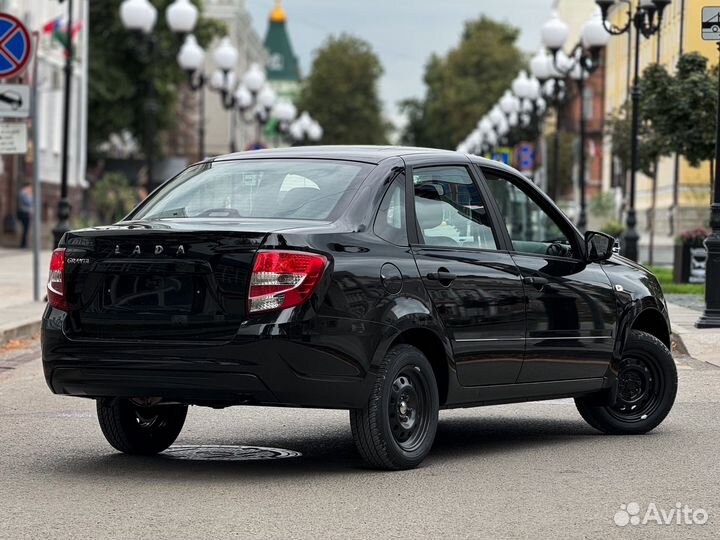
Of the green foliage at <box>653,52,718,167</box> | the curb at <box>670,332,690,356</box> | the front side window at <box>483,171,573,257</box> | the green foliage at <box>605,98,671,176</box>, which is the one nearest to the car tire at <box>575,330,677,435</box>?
the curb at <box>670,332,690,356</box>

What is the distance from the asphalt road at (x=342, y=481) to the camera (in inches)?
277

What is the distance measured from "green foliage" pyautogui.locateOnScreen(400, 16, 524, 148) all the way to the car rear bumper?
4466 inches

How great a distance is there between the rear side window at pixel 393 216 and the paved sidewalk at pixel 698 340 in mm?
6973

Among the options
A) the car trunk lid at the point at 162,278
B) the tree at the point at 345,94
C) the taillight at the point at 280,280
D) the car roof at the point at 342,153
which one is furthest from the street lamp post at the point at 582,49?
the tree at the point at 345,94

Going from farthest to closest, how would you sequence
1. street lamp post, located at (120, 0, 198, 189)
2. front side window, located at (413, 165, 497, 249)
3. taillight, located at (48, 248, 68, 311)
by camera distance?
street lamp post, located at (120, 0, 198, 189)
front side window, located at (413, 165, 497, 249)
taillight, located at (48, 248, 68, 311)

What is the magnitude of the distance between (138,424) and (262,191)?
1490 mm

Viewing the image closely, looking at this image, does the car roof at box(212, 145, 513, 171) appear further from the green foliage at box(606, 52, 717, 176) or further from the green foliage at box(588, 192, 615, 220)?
the green foliage at box(588, 192, 615, 220)

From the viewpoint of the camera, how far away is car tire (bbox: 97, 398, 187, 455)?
922 cm

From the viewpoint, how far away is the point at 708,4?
18.5 m

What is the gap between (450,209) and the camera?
926 cm

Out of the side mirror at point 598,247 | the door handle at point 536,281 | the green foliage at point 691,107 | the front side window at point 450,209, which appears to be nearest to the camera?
the front side window at point 450,209

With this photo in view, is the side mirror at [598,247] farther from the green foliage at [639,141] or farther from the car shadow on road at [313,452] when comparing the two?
the green foliage at [639,141]

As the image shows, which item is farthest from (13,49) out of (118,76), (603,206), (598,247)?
(118,76)

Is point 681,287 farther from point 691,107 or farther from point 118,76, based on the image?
point 118,76
